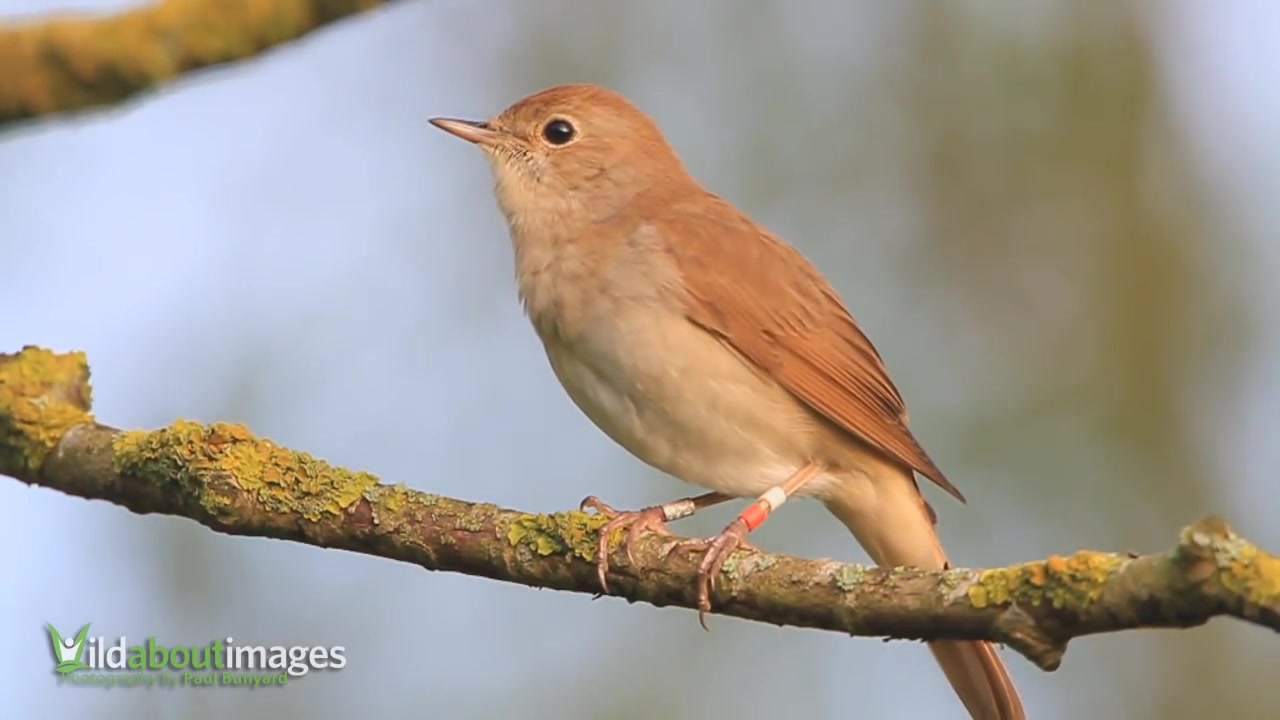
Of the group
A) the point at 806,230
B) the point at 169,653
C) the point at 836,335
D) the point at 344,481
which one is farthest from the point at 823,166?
the point at 344,481

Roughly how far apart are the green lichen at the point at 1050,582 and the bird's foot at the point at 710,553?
0.70 metres

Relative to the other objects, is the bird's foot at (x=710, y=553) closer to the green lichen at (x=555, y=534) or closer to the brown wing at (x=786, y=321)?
the green lichen at (x=555, y=534)

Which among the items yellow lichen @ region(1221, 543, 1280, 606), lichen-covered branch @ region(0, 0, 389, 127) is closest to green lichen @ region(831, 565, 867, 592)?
yellow lichen @ region(1221, 543, 1280, 606)

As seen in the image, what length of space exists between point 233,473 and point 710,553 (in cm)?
110

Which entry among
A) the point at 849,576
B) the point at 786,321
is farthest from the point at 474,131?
the point at 849,576

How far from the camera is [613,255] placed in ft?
16.2

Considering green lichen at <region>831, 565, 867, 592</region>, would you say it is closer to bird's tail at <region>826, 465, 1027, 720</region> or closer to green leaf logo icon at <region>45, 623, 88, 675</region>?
bird's tail at <region>826, 465, 1027, 720</region>

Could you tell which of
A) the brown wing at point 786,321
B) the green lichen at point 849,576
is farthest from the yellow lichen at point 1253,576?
the brown wing at point 786,321

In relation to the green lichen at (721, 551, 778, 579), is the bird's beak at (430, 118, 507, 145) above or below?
above

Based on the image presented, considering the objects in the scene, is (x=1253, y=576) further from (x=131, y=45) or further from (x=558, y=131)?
(x=558, y=131)

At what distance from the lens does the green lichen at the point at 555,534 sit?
352cm

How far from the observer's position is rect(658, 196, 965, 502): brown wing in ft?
16.1

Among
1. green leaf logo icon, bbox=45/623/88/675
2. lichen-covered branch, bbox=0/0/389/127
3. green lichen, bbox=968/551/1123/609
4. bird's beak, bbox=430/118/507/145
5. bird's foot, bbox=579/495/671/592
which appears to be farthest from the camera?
bird's beak, bbox=430/118/507/145

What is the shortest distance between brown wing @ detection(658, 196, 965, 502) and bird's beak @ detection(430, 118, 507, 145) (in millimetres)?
761
